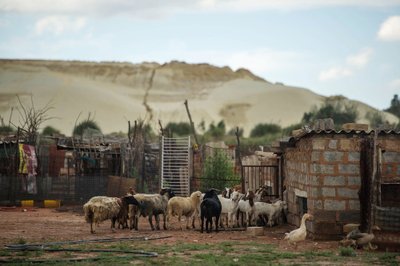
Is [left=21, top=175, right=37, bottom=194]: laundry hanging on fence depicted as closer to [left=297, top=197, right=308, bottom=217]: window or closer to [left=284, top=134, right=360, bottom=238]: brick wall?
[left=297, top=197, right=308, bottom=217]: window

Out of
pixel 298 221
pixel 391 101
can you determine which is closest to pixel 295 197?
pixel 298 221

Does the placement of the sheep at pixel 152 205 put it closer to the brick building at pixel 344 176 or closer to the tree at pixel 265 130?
the brick building at pixel 344 176

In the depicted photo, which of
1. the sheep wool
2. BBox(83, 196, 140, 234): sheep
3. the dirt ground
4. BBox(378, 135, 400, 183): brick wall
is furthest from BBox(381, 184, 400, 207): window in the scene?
the sheep wool

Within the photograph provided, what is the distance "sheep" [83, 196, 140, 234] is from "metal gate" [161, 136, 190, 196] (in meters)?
8.96

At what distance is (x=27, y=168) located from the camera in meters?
29.6

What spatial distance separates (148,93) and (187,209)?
12597 cm

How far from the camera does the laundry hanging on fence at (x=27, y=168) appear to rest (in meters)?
29.4

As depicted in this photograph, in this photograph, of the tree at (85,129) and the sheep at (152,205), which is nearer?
the sheep at (152,205)

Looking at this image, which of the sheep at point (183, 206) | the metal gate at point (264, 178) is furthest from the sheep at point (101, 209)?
the metal gate at point (264, 178)

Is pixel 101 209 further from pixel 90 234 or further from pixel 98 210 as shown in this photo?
pixel 90 234

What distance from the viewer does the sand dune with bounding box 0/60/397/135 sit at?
121188 mm

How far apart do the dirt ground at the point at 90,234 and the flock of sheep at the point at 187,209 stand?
0.38 m

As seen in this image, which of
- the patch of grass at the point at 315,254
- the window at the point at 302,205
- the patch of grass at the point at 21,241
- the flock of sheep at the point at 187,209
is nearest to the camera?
the patch of grass at the point at 315,254

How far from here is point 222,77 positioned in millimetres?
160125
